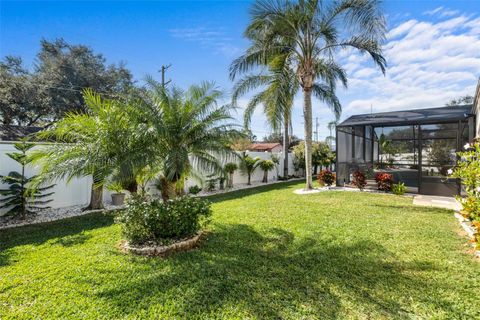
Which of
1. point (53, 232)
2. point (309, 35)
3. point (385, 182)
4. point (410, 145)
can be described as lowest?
point (53, 232)

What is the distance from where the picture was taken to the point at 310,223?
645 centimetres

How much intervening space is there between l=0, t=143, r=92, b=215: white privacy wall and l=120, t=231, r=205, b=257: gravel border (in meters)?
3.97

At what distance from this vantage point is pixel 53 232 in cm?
620

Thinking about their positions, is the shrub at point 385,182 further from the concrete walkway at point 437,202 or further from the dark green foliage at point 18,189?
the dark green foliage at point 18,189

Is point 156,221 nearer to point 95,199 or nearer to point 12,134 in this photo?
point 95,199

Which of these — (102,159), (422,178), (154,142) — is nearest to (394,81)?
(422,178)

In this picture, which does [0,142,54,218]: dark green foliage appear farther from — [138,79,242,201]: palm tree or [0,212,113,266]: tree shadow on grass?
[138,79,242,201]: palm tree


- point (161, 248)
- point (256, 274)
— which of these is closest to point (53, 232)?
point (161, 248)

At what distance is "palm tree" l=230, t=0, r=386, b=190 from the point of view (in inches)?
387

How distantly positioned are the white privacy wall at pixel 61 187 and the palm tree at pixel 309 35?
27.1ft

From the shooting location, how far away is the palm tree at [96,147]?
4.82 metres

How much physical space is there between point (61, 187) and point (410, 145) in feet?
56.3

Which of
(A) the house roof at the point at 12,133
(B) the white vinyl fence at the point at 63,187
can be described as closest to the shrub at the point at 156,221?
(B) the white vinyl fence at the point at 63,187

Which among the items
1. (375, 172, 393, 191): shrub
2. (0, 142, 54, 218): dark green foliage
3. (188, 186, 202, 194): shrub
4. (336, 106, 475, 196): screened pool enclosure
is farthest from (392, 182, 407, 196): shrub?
(0, 142, 54, 218): dark green foliage
